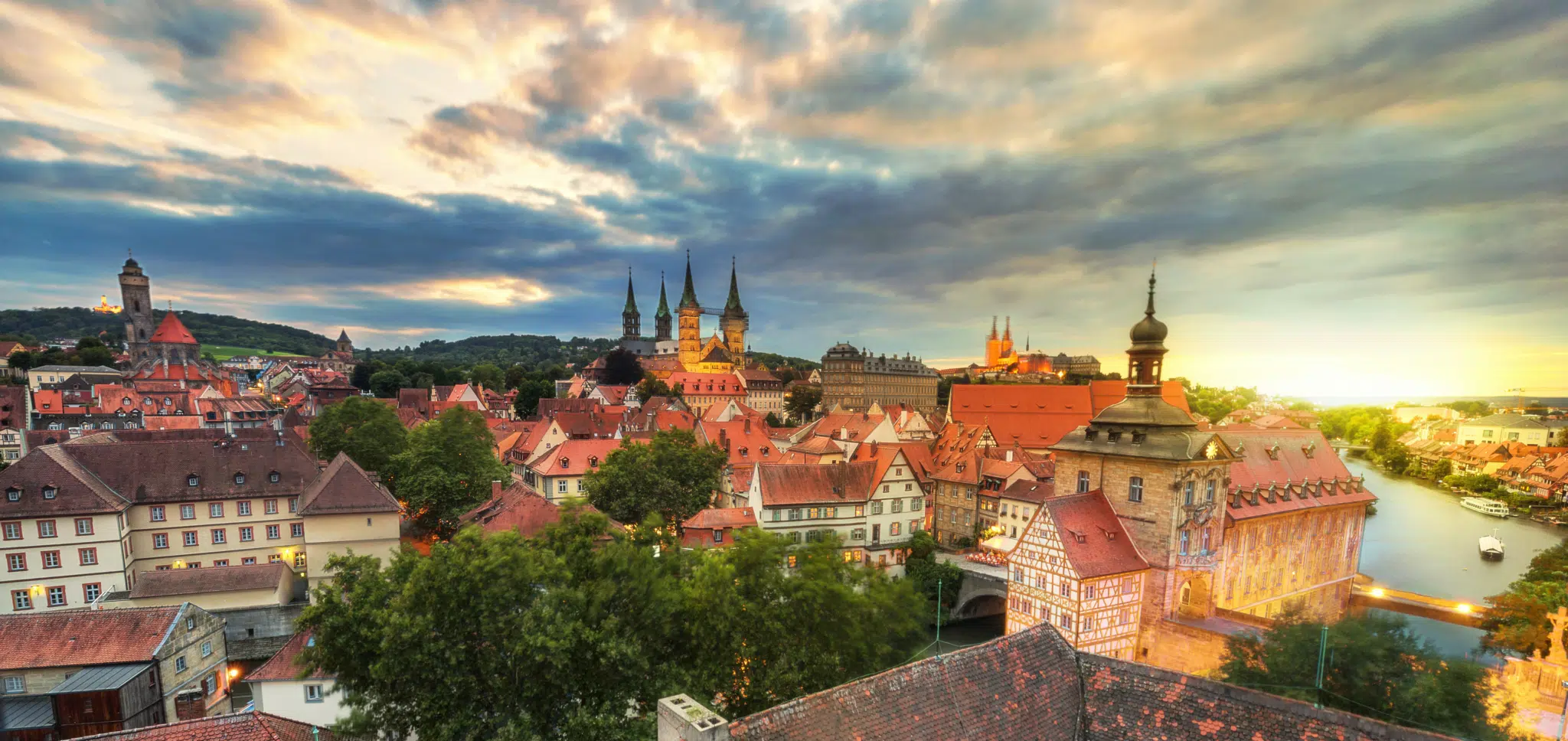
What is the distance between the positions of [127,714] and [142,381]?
7635 cm

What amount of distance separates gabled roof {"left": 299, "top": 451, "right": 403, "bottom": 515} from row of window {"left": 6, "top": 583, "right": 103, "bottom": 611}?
7.46m

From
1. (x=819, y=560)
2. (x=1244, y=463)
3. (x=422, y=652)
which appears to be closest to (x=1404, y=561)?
(x=1244, y=463)

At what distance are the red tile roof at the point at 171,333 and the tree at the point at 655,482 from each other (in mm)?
92972

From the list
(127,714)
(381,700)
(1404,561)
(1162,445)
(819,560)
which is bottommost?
(1404,561)

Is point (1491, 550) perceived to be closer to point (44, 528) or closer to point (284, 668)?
point (284, 668)

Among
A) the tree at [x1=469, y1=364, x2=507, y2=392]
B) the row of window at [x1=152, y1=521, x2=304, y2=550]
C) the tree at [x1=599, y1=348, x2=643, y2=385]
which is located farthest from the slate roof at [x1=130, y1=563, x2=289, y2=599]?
the tree at [x1=469, y1=364, x2=507, y2=392]

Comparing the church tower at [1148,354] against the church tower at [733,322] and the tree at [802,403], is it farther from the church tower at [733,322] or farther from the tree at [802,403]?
the church tower at [733,322]

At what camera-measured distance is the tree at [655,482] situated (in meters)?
34.5

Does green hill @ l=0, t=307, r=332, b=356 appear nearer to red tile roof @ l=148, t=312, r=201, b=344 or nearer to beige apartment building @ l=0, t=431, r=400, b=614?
red tile roof @ l=148, t=312, r=201, b=344

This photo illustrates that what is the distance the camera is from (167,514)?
27438mm

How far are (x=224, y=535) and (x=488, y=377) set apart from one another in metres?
93.7

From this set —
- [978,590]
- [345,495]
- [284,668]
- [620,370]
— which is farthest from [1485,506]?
[620,370]

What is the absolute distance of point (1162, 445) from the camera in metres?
22.9

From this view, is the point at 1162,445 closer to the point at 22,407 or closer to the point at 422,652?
the point at 422,652
